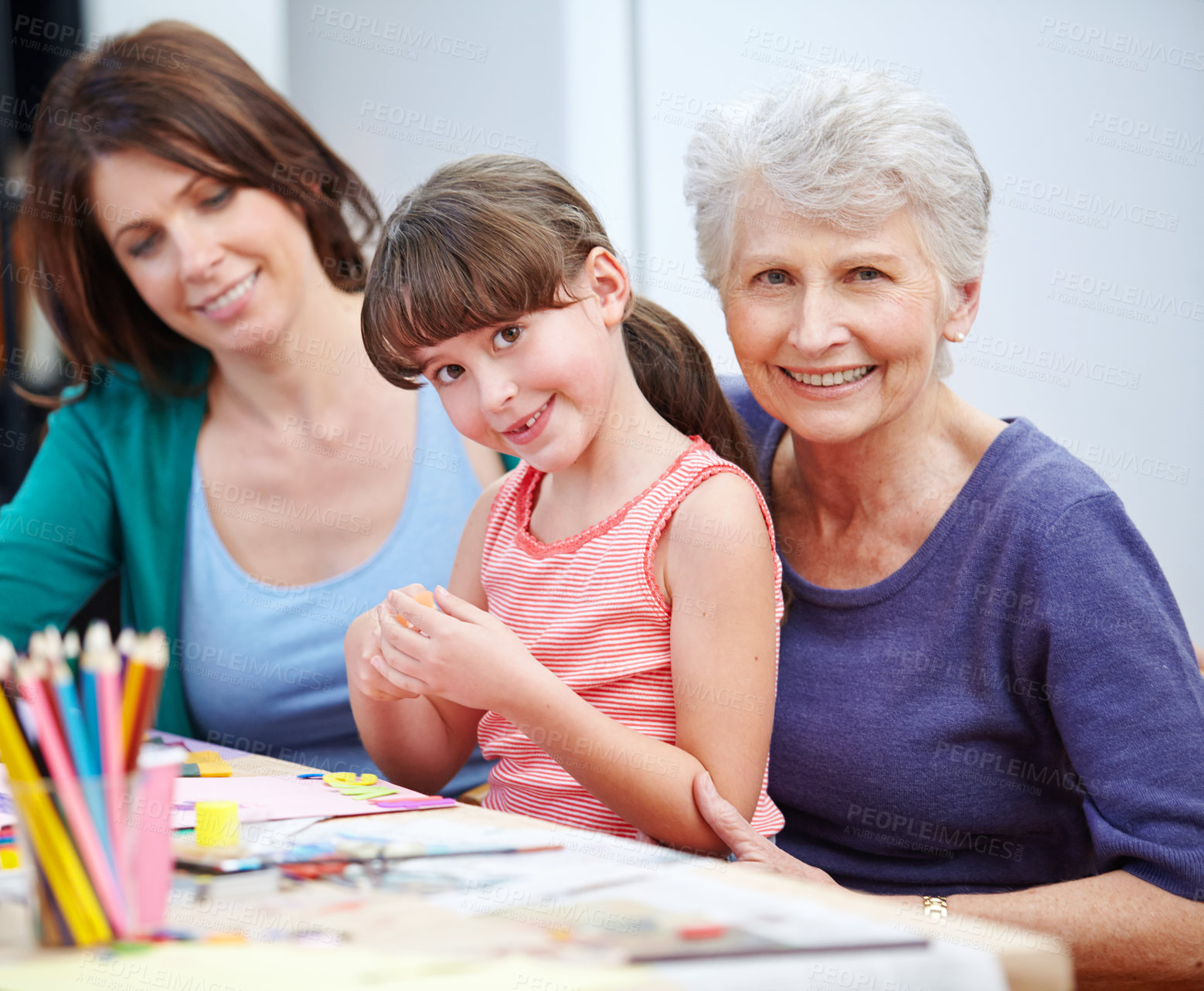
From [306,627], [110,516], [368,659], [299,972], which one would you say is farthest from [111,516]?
[299,972]

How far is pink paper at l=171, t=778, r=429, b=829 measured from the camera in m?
0.93

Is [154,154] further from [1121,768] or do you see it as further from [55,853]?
[1121,768]

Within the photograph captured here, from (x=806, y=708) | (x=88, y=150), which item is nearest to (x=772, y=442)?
(x=806, y=708)

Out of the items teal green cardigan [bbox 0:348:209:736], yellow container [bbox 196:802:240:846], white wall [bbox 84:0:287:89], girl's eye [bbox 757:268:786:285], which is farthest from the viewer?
white wall [bbox 84:0:287:89]

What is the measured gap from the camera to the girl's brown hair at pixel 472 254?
115 cm

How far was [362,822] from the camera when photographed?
904mm

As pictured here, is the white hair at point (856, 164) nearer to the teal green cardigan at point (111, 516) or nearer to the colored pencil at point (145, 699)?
the teal green cardigan at point (111, 516)

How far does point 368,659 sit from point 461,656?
133mm

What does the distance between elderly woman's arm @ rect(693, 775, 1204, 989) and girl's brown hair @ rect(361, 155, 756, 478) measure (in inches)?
19.6

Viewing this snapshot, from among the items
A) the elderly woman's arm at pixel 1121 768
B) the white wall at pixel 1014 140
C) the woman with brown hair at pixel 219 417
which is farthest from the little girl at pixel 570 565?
the white wall at pixel 1014 140

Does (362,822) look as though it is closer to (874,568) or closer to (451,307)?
(451,307)

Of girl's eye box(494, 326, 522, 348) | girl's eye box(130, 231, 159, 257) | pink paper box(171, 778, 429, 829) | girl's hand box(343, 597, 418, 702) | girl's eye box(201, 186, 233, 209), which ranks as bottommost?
pink paper box(171, 778, 429, 829)

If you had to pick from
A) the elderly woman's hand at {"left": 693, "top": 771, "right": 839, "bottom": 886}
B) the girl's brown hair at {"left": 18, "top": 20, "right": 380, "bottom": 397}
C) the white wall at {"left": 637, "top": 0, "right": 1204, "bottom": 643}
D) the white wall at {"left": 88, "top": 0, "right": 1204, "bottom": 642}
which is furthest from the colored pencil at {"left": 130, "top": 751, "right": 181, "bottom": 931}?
the white wall at {"left": 637, "top": 0, "right": 1204, "bottom": 643}

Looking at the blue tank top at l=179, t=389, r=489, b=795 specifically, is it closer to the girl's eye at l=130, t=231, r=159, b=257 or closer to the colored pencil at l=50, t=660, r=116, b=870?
the girl's eye at l=130, t=231, r=159, b=257
